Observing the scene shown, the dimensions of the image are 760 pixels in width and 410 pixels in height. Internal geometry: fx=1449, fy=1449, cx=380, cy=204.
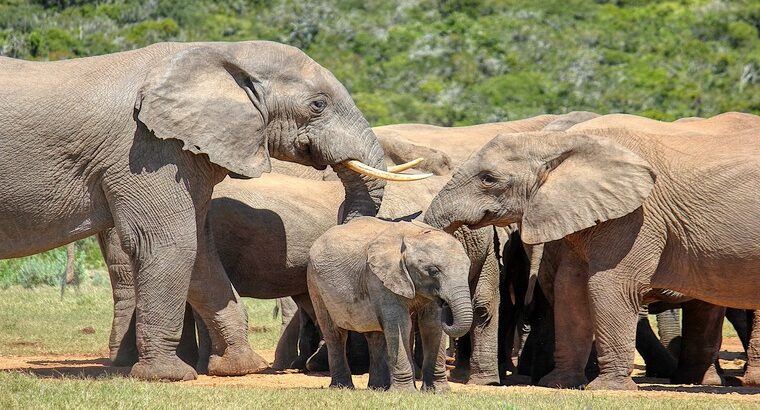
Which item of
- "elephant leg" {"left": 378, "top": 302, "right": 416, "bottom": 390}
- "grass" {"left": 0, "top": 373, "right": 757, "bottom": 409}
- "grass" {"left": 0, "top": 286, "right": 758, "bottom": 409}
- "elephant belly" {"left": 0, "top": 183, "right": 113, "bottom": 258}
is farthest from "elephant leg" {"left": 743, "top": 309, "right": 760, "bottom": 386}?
"elephant belly" {"left": 0, "top": 183, "right": 113, "bottom": 258}

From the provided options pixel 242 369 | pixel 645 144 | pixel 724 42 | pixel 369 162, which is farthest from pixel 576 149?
pixel 724 42

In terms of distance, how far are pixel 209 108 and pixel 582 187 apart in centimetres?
274

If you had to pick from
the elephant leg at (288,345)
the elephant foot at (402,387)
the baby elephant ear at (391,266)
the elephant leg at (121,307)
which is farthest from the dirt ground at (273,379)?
the baby elephant ear at (391,266)

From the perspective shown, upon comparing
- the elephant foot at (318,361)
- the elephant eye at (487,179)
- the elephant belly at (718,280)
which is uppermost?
the elephant eye at (487,179)

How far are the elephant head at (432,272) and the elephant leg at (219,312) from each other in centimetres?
189

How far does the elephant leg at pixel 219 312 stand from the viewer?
1078cm

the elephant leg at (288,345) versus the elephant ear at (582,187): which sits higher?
the elephant ear at (582,187)

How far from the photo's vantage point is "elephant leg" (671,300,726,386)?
1159cm

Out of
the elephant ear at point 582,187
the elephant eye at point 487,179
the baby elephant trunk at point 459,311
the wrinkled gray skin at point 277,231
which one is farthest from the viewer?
the wrinkled gray skin at point 277,231

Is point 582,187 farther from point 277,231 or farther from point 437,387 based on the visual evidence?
point 277,231

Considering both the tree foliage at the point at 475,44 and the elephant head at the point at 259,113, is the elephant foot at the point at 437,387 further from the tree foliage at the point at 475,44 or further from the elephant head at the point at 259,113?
the tree foliage at the point at 475,44

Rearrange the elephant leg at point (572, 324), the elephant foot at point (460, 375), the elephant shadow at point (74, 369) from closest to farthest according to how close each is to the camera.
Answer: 1. the elephant shadow at point (74, 369)
2. the elephant leg at point (572, 324)
3. the elephant foot at point (460, 375)

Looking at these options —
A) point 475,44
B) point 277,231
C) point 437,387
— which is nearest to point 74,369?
point 277,231

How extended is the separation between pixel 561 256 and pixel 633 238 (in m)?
0.78
